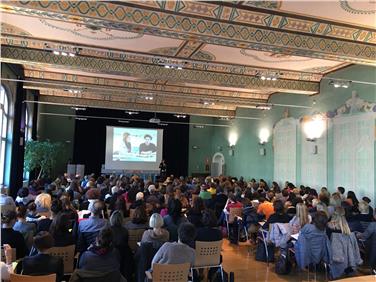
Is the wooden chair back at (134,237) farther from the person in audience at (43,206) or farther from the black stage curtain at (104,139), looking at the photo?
the black stage curtain at (104,139)

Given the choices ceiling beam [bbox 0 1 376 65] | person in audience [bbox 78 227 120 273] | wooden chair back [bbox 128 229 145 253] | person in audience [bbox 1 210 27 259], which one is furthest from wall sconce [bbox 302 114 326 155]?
person in audience [bbox 1 210 27 259]

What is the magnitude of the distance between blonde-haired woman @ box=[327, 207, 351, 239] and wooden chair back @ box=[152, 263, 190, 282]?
2.41 m

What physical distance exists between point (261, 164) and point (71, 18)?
9938 millimetres

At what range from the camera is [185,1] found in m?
A: 4.62

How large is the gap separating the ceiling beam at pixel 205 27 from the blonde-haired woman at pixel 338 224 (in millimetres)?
2980

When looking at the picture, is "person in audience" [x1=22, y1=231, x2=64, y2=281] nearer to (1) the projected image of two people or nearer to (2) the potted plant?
(2) the potted plant

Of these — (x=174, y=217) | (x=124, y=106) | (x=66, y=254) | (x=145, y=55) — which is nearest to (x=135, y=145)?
(x=124, y=106)

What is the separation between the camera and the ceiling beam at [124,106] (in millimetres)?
13727

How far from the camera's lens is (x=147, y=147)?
53.0 ft

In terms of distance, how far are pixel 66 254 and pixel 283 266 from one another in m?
3.23

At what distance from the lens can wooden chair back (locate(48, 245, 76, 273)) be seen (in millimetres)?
3328

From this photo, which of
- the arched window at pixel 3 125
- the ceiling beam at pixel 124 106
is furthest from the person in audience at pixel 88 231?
the ceiling beam at pixel 124 106

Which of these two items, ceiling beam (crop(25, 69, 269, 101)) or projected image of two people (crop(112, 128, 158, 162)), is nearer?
ceiling beam (crop(25, 69, 269, 101))

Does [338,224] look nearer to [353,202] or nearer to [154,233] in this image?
[154,233]
